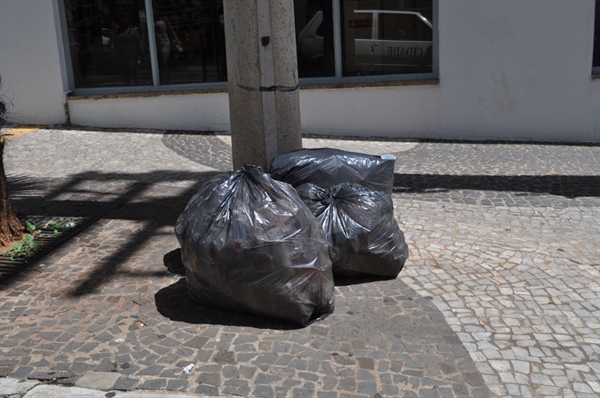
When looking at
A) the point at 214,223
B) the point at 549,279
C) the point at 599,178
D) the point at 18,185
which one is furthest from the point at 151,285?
the point at 599,178

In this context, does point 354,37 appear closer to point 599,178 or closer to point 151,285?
point 599,178

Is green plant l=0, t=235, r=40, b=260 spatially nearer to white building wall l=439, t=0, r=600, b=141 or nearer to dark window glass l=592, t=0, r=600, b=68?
white building wall l=439, t=0, r=600, b=141

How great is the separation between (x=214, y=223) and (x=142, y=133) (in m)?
6.25

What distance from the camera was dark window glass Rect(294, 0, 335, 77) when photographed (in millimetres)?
10062

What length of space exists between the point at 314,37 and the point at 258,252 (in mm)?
6669

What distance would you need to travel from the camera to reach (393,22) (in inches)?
394

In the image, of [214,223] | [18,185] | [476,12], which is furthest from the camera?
[476,12]

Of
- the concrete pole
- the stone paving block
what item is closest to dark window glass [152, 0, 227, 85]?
the concrete pole

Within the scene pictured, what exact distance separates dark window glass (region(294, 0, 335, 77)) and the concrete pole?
189 inches

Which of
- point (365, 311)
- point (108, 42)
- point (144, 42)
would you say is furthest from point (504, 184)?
point (108, 42)

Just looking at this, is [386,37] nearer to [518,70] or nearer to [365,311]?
Answer: [518,70]

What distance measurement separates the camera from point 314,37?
1018 centimetres

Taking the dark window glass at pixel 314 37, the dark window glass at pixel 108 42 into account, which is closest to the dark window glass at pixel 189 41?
the dark window glass at pixel 108 42

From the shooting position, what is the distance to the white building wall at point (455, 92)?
919 cm
